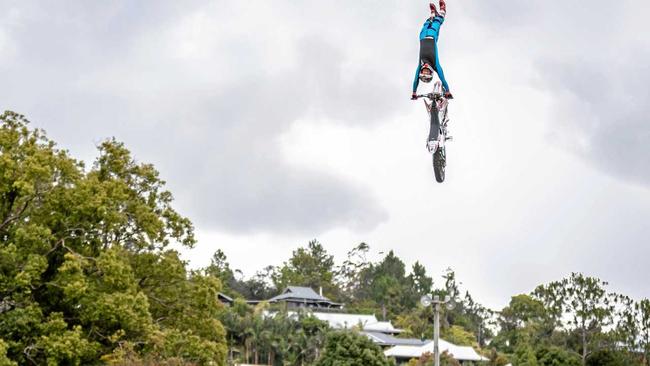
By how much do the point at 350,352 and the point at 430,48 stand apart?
150 feet

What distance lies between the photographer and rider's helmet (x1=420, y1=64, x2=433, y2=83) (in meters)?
13.1

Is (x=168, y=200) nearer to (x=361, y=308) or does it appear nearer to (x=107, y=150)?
(x=107, y=150)

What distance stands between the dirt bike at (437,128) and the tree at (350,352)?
43.1 metres

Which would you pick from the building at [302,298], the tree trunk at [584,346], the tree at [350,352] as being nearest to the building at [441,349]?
the tree trunk at [584,346]

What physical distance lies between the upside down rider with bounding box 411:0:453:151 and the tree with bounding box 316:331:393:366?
44.4 m

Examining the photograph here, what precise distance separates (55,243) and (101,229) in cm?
181

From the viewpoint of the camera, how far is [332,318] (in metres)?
99.1

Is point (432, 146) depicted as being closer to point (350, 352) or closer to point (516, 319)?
point (350, 352)

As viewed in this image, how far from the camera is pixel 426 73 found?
13180 mm

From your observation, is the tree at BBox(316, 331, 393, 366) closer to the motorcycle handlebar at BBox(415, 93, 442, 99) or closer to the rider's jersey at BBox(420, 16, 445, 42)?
the motorcycle handlebar at BBox(415, 93, 442, 99)

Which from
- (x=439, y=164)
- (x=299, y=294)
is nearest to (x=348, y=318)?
(x=299, y=294)

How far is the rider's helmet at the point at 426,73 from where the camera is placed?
13094mm

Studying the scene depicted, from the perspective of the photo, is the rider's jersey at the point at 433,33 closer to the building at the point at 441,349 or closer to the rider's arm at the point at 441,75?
the rider's arm at the point at 441,75

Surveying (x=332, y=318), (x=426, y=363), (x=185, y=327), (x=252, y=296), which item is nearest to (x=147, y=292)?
(x=185, y=327)
